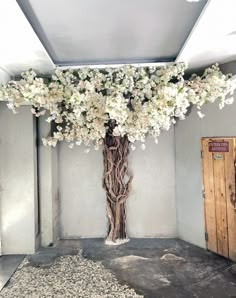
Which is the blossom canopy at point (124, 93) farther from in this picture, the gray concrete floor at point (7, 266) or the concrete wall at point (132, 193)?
the gray concrete floor at point (7, 266)

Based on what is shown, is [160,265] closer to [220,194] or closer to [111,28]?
[220,194]

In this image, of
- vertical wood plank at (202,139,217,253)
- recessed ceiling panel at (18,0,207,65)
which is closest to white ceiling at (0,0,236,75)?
recessed ceiling panel at (18,0,207,65)

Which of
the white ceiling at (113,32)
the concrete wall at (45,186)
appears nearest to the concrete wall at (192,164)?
the white ceiling at (113,32)

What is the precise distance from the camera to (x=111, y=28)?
9.39 ft

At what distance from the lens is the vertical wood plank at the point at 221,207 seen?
13.8 feet

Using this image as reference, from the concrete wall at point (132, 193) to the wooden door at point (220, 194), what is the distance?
34.8 inches

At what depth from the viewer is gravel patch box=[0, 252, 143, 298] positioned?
10.7 ft

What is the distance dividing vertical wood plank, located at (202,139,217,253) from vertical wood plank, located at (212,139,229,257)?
0.26 feet

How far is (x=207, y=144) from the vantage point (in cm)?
448

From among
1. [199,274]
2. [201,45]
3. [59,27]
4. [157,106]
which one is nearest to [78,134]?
[157,106]

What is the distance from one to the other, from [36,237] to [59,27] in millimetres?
3345

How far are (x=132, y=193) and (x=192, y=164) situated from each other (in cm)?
124

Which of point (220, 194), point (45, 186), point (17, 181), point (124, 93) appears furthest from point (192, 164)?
point (17, 181)

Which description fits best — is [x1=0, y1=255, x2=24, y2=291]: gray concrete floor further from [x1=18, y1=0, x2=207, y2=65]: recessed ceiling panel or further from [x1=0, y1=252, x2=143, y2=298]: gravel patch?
[x1=18, y1=0, x2=207, y2=65]: recessed ceiling panel
